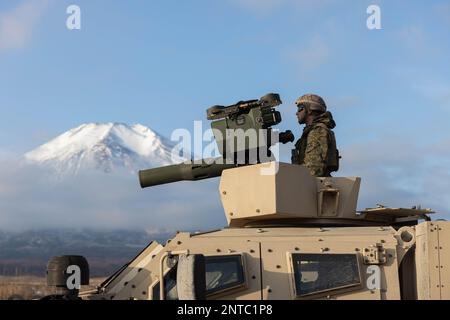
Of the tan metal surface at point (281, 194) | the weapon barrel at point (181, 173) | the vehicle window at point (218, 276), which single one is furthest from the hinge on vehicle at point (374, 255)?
the weapon barrel at point (181, 173)

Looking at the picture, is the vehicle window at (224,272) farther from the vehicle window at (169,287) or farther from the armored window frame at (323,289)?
the armored window frame at (323,289)

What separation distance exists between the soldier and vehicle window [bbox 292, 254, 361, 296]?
217 centimetres

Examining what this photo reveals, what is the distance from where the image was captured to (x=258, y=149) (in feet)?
46.1

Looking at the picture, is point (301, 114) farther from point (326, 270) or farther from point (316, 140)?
point (326, 270)

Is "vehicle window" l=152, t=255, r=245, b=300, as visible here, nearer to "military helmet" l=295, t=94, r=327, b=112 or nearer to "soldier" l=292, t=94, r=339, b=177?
"soldier" l=292, t=94, r=339, b=177

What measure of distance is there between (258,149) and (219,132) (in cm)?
65

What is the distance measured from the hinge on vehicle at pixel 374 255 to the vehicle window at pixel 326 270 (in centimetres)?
14

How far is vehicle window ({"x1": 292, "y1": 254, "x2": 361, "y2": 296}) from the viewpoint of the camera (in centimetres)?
1221

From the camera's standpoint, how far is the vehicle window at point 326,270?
12.2m

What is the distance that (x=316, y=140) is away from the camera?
14.5 m

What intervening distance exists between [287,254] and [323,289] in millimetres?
617

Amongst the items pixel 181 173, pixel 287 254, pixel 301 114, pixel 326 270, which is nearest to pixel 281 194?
pixel 287 254

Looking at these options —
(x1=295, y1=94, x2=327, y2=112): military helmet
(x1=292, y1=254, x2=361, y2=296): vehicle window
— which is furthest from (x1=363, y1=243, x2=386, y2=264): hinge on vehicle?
(x1=295, y1=94, x2=327, y2=112): military helmet
